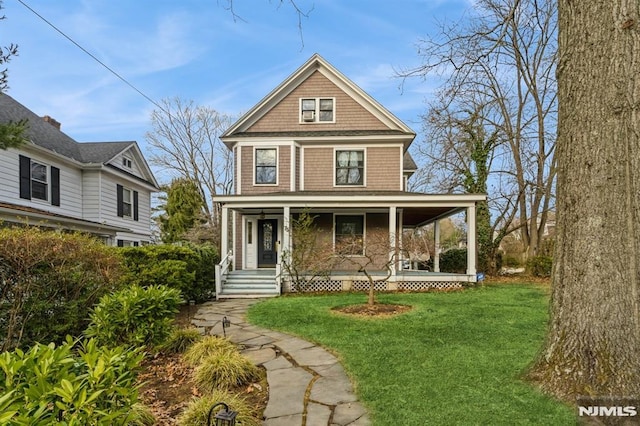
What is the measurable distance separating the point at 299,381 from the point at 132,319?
235 centimetres

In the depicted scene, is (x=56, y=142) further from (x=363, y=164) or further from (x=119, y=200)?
(x=363, y=164)

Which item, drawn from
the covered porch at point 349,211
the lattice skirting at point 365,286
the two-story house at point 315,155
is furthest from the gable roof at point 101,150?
the lattice skirting at point 365,286

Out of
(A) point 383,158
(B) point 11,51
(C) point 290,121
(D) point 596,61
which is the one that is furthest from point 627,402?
(C) point 290,121

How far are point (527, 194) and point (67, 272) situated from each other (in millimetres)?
19854

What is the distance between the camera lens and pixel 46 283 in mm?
4621

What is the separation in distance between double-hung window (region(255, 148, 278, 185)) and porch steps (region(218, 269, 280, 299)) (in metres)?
3.49

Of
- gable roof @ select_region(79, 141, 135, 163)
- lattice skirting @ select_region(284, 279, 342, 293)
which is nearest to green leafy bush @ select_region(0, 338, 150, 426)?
lattice skirting @ select_region(284, 279, 342, 293)

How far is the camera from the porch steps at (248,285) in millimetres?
11172

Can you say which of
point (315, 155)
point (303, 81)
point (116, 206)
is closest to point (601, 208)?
point (315, 155)

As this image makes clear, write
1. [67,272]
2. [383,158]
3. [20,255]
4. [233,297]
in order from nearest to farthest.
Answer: [20,255] < [67,272] < [233,297] < [383,158]

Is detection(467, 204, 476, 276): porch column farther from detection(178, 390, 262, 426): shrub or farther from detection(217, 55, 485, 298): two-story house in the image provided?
detection(178, 390, 262, 426): shrub

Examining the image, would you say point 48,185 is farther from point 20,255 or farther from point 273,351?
point 273,351

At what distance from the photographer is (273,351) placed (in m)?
5.03

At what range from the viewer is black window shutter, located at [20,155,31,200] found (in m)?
11.9
